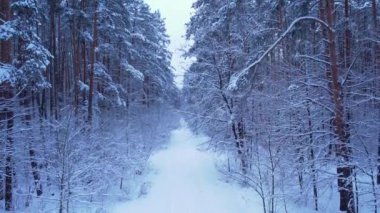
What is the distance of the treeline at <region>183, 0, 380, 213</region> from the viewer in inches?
375

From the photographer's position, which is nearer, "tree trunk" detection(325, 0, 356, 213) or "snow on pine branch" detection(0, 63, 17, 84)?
"tree trunk" detection(325, 0, 356, 213)

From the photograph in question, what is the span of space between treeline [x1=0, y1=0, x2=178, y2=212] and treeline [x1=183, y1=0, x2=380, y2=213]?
5.28 metres

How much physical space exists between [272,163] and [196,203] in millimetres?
4801

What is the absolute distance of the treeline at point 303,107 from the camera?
9531mm

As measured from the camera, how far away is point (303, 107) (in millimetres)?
10953

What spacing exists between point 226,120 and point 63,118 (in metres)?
9.77

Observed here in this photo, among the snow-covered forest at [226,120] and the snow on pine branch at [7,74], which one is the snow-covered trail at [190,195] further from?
the snow on pine branch at [7,74]

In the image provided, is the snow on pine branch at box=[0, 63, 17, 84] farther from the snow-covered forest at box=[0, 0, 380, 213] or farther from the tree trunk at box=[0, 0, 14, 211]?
the tree trunk at box=[0, 0, 14, 211]

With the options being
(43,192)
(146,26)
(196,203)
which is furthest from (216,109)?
(146,26)

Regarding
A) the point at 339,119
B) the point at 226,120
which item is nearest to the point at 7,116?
the point at 339,119

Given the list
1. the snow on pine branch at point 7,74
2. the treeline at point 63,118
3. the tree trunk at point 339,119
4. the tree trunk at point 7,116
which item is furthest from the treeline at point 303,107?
the tree trunk at point 7,116

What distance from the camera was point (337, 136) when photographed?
9773 mm

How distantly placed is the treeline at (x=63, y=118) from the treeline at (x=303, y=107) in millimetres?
5278

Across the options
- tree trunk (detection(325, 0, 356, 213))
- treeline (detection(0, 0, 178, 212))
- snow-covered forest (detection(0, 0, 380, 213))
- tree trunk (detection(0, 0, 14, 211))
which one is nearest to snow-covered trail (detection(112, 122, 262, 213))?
snow-covered forest (detection(0, 0, 380, 213))
